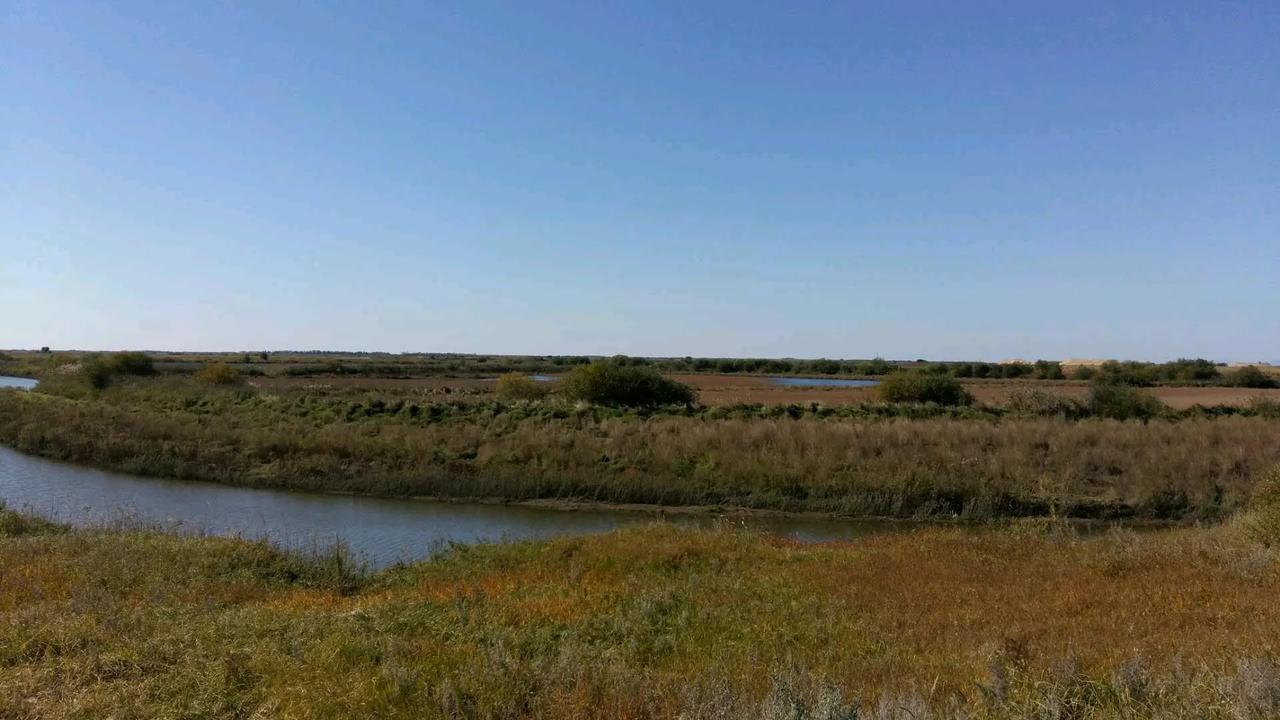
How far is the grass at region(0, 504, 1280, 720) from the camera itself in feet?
17.3

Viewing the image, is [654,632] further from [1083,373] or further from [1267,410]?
[1083,373]

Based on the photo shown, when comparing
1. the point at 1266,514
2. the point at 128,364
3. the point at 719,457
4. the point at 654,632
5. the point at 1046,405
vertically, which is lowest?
the point at 719,457

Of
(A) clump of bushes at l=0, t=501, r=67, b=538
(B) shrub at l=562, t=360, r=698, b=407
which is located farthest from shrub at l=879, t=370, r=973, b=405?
(A) clump of bushes at l=0, t=501, r=67, b=538

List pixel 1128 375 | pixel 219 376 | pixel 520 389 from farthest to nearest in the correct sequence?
pixel 1128 375, pixel 219 376, pixel 520 389

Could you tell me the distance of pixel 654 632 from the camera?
8023 mm

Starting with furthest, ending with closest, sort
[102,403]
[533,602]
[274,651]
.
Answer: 1. [102,403]
2. [533,602]
3. [274,651]

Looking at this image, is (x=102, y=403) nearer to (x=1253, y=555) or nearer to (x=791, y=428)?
(x=791, y=428)

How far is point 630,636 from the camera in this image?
7.77 meters

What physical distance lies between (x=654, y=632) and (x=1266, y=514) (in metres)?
10.6

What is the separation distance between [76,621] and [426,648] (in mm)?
3076

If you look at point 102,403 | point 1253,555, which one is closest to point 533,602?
point 1253,555

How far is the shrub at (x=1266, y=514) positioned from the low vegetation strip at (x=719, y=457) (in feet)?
27.8

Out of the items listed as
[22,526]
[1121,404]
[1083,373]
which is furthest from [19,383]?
[1083,373]

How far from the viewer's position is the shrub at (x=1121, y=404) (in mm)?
36781
